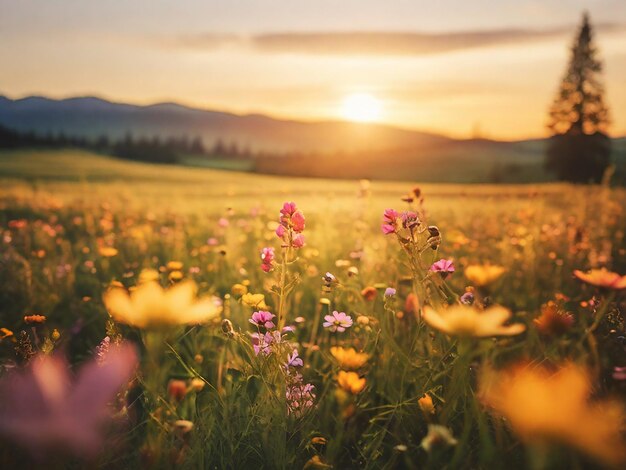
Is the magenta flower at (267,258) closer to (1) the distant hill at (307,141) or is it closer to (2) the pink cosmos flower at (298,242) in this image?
(2) the pink cosmos flower at (298,242)

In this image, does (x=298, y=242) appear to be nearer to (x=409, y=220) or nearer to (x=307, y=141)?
(x=409, y=220)

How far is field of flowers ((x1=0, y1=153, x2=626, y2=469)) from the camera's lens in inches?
36.9

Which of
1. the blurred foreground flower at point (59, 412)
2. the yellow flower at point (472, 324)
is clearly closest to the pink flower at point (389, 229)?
the yellow flower at point (472, 324)

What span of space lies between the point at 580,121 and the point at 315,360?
35153 millimetres

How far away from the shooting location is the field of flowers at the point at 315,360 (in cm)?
94

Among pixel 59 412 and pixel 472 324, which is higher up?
pixel 472 324

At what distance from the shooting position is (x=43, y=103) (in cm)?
5416

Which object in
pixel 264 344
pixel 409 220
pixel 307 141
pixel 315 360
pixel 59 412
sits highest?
pixel 307 141

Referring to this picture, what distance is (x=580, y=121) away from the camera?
106 feet

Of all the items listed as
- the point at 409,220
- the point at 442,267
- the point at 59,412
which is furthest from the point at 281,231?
the point at 59,412

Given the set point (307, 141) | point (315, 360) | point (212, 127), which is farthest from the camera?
point (212, 127)

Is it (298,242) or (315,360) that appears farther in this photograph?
(315,360)

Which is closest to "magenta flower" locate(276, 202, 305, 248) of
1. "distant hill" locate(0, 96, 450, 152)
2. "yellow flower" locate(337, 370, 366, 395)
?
"yellow flower" locate(337, 370, 366, 395)

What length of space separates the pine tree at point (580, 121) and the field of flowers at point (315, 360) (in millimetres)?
30482
